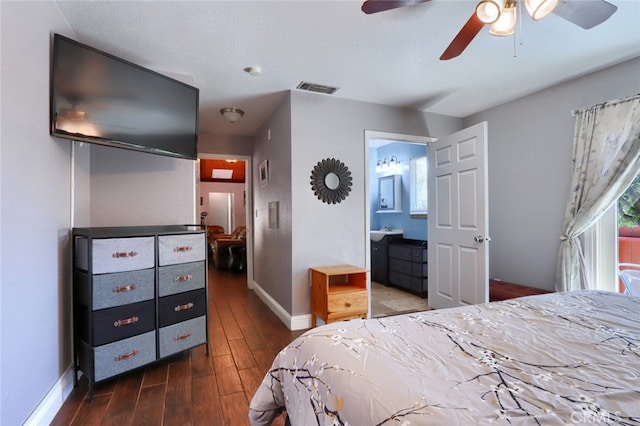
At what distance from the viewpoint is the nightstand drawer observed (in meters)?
2.73

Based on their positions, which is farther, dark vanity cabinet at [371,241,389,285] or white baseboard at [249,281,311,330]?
dark vanity cabinet at [371,241,389,285]

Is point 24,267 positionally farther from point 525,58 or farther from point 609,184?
point 609,184

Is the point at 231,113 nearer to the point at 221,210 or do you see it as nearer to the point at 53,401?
the point at 53,401

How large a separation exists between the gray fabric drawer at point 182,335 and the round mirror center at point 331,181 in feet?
5.57

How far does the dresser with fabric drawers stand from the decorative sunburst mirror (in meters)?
1.25

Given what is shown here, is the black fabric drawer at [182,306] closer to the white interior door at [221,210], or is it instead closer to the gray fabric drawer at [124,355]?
the gray fabric drawer at [124,355]

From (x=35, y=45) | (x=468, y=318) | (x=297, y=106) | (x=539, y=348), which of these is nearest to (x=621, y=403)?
(x=539, y=348)

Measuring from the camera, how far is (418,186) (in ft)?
15.7

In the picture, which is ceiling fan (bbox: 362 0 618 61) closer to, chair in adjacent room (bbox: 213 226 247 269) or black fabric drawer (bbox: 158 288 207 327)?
black fabric drawer (bbox: 158 288 207 327)

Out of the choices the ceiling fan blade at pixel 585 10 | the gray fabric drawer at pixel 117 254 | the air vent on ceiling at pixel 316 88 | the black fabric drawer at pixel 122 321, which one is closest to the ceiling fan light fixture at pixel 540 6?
the ceiling fan blade at pixel 585 10

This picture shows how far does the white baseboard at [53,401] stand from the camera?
1506 millimetres

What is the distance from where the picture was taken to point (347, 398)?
0.79 m

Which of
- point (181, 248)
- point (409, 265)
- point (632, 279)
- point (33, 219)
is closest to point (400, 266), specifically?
point (409, 265)

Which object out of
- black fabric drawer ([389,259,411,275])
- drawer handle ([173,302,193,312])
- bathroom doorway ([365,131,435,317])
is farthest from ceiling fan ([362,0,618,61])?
black fabric drawer ([389,259,411,275])
